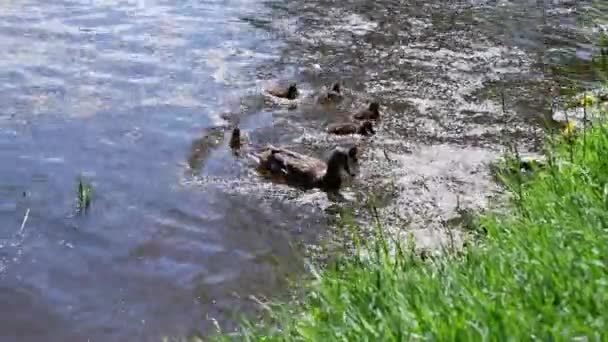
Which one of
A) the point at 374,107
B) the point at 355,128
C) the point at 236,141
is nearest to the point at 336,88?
the point at 374,107

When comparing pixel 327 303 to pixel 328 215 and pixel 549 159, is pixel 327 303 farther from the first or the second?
pixel 328 215

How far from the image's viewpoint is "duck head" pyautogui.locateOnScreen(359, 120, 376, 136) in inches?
387

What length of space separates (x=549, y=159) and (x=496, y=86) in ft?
21.0

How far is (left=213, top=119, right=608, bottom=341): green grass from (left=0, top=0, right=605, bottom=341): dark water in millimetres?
2409

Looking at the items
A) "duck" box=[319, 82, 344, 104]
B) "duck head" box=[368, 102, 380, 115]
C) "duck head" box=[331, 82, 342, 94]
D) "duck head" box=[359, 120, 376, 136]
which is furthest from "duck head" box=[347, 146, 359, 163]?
"duck head" box=[331, 82, 342, 94]

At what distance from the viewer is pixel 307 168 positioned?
28.7ft

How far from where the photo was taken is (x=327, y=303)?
379 centimetres

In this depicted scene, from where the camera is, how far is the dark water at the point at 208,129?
6977 millimetres

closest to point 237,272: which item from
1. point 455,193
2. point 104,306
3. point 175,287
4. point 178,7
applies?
point 175,287

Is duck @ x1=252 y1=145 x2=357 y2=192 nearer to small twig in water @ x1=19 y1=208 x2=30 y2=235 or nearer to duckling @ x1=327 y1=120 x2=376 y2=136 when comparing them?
duckling @ x1=327 y1=120 x2=376 y2=136

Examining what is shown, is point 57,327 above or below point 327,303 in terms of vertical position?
below

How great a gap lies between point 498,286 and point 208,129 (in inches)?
277

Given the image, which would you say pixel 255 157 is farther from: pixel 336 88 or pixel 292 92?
pixel 336 88

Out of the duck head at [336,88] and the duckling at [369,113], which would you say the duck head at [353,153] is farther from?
the duck head at [336,88]
